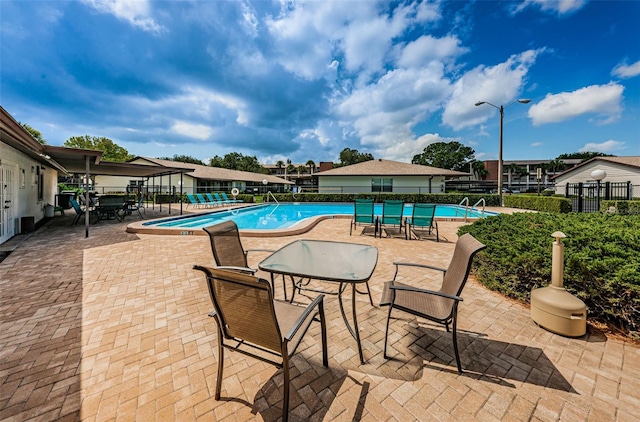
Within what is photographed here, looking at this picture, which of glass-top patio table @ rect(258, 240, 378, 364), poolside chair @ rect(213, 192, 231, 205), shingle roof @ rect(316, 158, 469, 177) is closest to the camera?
glass-top patio table @ rect(258, 240, 378, 364)

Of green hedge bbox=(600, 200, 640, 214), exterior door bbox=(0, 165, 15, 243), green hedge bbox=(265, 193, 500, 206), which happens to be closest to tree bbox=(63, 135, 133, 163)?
green hedge bbox=(265, 193, 500, 206)

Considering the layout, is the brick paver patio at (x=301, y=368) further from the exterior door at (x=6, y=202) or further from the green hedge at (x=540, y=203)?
the green hedge at (x=540, y=203)

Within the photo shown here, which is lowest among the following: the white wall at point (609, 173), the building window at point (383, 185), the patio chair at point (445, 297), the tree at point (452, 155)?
the patio chair at point (445, 297)

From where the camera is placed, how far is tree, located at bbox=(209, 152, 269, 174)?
2275 inches

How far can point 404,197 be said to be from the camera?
2180 centimetres

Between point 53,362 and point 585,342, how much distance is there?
188 inches

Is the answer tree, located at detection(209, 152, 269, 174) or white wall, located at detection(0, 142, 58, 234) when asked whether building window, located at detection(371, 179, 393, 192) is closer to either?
white wall, located at detection(0, 142, 58, 234)

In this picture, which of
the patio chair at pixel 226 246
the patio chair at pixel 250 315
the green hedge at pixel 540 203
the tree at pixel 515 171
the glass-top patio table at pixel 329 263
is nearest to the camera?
the patio chair at pixel 250 315

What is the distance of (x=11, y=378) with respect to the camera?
1894 mm

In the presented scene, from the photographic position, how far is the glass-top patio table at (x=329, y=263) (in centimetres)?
A: 215

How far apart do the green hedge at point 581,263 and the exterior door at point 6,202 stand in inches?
432

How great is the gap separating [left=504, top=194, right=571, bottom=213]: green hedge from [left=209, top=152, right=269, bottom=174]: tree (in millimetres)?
49993

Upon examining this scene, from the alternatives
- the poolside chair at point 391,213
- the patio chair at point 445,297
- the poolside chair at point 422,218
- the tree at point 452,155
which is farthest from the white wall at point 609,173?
the tree at point 452,155

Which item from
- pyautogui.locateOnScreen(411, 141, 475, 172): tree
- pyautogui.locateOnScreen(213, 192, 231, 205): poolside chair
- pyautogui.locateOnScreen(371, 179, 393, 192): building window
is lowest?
pyautogui.locateOnScreen(213, 192, 231, 205): poolside chair
